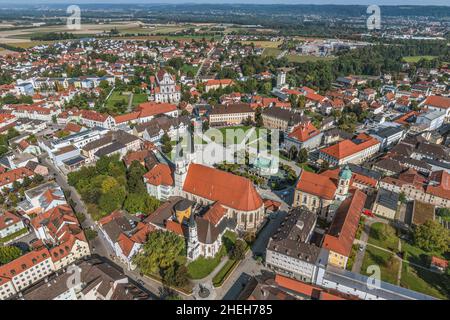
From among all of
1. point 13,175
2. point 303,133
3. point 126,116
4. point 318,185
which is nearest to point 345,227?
point 318,185

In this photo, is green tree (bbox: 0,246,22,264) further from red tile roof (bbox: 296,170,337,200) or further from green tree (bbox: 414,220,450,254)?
green tree (bbox: 414,220,450,254)

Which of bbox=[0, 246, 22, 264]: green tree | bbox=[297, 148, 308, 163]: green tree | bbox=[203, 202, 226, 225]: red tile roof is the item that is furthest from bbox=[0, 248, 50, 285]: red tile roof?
bbox=[297, 148, 308, 163]: green tree

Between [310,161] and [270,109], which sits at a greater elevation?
[270,109]

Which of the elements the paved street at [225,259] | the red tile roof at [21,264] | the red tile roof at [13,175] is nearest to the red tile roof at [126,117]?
the red tile roof at [13,175]

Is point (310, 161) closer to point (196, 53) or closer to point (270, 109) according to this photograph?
point (270, 109)

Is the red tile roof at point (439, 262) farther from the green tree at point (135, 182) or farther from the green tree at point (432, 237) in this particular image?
the green tree at point (135, 182)

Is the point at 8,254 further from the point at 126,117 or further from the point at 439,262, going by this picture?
the point at 439,262

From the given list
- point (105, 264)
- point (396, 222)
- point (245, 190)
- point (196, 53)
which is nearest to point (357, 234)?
point (396, 222)
